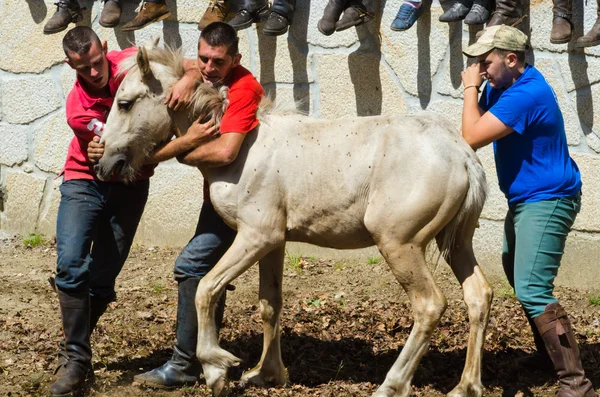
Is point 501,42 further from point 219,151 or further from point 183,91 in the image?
point 183,91

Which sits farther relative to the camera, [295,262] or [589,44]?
[295,262]

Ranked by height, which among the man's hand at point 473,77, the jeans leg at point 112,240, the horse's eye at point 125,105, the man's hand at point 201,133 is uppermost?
the man's hand at point 473,77

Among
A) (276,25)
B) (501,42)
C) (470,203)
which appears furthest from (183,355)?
(276,25)

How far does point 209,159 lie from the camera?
15.8ft

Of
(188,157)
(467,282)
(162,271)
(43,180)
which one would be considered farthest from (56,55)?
(467,282)

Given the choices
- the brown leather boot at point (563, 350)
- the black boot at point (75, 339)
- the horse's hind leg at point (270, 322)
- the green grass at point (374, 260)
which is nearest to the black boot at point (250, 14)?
the green grass at point (374, 260)

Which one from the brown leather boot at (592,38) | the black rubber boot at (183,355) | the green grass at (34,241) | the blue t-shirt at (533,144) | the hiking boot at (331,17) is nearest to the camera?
the blue t-shirt at (533,144)

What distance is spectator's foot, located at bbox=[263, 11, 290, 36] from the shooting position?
269 inches

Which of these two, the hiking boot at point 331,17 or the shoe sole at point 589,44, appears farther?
the hiking boot at point 331,17

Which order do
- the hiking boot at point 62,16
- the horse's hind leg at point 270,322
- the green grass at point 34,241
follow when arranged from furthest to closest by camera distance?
the green grass at point 34,241 < the hiking boot at point 62,16 < the horse's hind leg at point 270,322

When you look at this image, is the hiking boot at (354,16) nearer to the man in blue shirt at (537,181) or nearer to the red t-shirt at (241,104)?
the red t-shirt at (241,104)

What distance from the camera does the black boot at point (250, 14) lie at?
6.81 m

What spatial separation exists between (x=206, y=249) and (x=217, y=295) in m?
0.37

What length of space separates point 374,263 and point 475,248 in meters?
0.86
